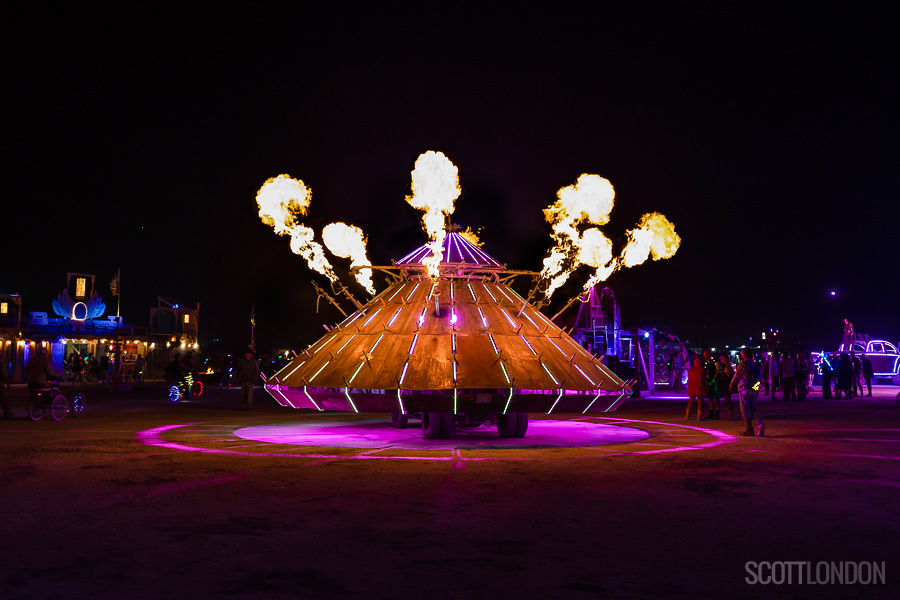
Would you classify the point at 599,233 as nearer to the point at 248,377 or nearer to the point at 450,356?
the point at 450,356

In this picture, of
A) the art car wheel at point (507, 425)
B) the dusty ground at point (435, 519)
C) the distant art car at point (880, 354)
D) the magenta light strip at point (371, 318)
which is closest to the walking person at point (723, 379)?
the dusty ground at point (435, 519)

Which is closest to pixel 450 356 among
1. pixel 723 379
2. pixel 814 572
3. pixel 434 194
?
pixel 434 194

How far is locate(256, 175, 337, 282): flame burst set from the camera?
2056 centimetres

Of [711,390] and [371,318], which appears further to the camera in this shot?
[711,390]

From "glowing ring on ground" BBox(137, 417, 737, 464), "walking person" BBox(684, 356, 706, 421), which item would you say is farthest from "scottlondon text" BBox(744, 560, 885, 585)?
"walking person" BBox(684, 356, 706, 421)

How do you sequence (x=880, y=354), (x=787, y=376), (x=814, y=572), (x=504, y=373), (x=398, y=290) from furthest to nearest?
(x=880, y=354), (x=787, y=376), (x=398, y=290), (x=504, y=373), (x=814, y=572)

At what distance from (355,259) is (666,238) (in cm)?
784

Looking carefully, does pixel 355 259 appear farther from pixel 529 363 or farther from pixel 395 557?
pixel 395 557

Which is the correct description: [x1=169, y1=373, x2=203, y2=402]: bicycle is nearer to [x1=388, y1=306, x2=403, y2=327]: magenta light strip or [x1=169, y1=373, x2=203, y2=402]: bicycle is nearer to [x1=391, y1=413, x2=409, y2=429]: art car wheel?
[x1=391, y1=413, x2=409, y2=429]: art car wheel

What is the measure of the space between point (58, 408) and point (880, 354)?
149ft

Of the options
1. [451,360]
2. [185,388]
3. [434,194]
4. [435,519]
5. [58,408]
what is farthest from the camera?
[185,388]

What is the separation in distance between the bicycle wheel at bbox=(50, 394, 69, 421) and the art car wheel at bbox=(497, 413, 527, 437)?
1180 centimetres

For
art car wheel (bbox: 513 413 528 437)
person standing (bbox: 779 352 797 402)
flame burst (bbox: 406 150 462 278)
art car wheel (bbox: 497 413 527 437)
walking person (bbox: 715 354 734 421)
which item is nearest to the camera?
art car wheel (bbox: 497 413 527 437)

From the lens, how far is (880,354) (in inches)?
1932
